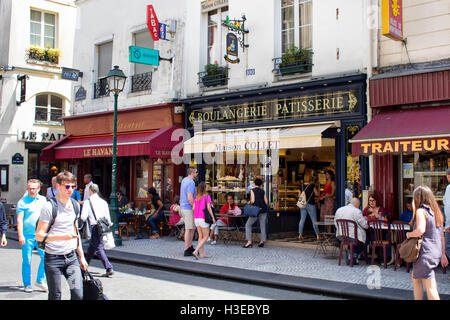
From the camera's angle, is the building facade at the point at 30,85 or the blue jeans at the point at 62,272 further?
the building facade at the point at 30,85

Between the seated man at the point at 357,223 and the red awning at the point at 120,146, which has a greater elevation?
the red awning at the point at 120,146

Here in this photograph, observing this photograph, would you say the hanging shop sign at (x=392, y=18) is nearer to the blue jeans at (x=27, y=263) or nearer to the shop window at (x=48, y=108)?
the blue jeans at (x=27, y=263)

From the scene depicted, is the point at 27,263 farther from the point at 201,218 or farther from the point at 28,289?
the point at 201,218

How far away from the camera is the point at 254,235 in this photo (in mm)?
12445

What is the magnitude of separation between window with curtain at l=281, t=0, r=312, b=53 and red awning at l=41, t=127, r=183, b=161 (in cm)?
438

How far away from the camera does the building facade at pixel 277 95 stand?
10.8 m

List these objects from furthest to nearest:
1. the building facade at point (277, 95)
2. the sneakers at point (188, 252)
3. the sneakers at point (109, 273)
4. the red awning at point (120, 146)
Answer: the red awning at point (120, 146)
the building facade at point (277, 95)
the sneakers at point (188, 252)
the sneakers at point (109, 273)

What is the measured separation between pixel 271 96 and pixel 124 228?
6.26 metres

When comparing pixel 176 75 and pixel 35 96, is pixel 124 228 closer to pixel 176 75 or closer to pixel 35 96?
pixel 176 75

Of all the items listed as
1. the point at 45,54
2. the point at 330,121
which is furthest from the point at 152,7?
the point at 45,54

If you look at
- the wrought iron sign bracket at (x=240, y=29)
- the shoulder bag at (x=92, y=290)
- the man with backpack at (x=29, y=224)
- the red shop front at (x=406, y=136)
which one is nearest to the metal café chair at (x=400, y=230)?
the red shop front at (x=406, y=136)

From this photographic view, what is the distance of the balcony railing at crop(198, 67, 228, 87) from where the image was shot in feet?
44.2

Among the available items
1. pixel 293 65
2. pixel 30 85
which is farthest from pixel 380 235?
pixel 30 85

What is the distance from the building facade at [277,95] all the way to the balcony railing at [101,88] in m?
4.18
